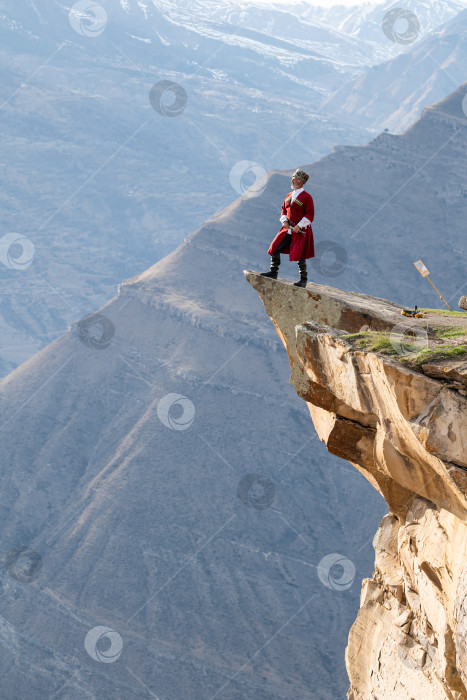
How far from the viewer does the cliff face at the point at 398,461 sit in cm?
1324

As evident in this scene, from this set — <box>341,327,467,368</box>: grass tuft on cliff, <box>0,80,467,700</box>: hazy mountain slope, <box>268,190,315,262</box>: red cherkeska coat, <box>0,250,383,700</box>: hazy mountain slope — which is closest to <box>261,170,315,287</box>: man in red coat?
<box>268,190,315,262</box>: red cherkeska coat

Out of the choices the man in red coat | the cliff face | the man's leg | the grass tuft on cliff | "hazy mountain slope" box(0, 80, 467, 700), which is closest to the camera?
the cliff face

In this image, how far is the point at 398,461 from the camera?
15180 millimetres

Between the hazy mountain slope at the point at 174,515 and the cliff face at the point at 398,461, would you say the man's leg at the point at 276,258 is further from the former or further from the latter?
the hazy mountain slope at the point at 174,515

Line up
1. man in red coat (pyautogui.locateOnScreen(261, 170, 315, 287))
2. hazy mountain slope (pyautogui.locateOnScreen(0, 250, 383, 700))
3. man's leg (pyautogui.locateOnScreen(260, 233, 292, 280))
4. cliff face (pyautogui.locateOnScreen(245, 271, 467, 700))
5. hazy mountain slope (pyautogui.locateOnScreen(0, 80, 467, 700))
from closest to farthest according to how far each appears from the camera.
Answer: cliff face (pyautogui.locateOnScreen(245, 271, 467, 700)) → man in red coat (pyautogui.locateOnScreen(261, 170, 315, 287)) → man's leg (pyautogui.locateOnScreen(260, 233, 292, 280)) → hazy mountain slope (pyautogui.locateOnScreen(0, 250, 383, 700)) → hazy mountain slope (pyautogui.locateOnScreen(0, 80, 467, 700))

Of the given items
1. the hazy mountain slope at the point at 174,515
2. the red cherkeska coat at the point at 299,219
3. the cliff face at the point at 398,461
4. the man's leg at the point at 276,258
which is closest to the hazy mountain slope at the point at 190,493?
the hazy mountain slope at the point at 174,515

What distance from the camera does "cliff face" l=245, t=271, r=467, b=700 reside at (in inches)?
521

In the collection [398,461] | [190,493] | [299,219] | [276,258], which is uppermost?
[299,219]

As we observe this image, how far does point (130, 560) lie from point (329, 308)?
247ft

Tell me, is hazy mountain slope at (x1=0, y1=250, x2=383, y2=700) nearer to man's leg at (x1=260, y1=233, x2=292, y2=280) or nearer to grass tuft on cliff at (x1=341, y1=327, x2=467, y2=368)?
man's leg at (x1=260, y1=233, x2=292, y2=280)

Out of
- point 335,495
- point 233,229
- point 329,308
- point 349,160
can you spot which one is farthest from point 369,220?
point 329,308

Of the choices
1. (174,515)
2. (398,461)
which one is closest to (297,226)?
(398,461)

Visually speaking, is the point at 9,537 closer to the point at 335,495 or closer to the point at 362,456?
the point at 335,495

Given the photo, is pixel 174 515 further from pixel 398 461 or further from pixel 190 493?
pixel 398 461
